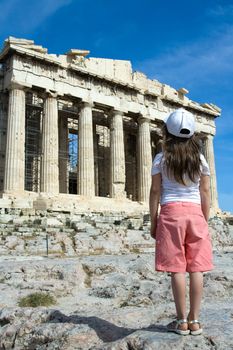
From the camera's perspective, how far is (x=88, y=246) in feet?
48.3

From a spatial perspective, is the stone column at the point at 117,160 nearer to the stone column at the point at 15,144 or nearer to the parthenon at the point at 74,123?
the parthenon at the point at 74,123

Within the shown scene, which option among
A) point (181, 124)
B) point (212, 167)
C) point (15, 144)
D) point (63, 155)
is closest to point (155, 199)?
point (181, 124)

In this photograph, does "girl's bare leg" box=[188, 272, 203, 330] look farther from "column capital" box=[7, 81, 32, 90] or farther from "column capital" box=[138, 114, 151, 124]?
"column capital" box=[138, 114, 151, 124]

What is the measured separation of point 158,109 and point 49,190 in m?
13.1

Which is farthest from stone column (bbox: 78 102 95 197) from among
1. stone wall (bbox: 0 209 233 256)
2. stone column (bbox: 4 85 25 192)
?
stone wall (bbox: 0 209 233 256)

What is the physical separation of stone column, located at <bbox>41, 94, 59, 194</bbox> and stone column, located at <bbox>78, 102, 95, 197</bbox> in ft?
6.84

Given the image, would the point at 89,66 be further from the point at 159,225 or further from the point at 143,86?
the point at 159,225

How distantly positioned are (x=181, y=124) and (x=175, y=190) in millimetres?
632

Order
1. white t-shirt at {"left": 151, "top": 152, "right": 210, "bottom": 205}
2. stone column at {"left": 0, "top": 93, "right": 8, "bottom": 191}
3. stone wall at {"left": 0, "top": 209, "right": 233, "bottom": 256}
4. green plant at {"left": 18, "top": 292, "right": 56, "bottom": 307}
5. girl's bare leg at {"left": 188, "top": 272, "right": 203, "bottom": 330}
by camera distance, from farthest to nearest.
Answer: stone column at {"left": 0, "top": 93, "right": 8, "bottom": 191} → stone wall at {"left": 0, "top": 209, "right": 233, "bottom": 256} → green plant at {"left": 18, "top": 292, "right": 56, "bottom": 307} → white t-shirt at {"left": 151, "top": 152, "right": 210, "bottom": 205} → girl's bare leg at {"left": 188, "top": 272, "right": 203, "bottom": 330}

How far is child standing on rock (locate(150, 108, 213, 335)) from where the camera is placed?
3.38 meters

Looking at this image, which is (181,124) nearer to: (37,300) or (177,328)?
(177,328)

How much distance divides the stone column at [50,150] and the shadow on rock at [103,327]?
21664 millimetres

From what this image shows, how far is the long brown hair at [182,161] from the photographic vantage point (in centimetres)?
364

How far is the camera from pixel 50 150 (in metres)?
26.2
